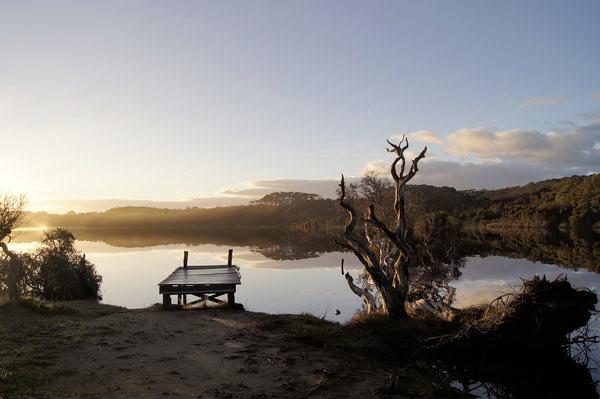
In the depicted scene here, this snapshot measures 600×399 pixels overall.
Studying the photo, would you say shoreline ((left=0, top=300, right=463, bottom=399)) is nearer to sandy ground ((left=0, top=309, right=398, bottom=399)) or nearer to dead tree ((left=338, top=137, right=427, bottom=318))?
sandy ground ((left=0, top=309, right=398, bottom=399))

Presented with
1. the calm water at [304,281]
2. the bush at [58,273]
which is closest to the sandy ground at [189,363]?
the calm water at [304,281]

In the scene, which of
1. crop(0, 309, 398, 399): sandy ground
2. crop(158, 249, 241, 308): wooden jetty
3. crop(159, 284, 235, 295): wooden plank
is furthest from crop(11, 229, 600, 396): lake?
crop(0, 309, 398, 399): sandy ground

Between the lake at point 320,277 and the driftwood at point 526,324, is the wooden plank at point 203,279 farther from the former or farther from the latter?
the driftwood at point 526,324

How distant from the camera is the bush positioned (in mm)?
26109

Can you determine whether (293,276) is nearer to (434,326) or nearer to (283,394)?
(434,326)

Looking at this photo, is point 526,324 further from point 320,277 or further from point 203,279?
point 320,277

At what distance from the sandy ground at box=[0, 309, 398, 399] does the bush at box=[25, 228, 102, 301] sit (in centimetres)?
1085

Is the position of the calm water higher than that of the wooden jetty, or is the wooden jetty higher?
the wooden jetty

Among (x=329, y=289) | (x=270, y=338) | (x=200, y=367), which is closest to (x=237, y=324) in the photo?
(x=270, y=338)

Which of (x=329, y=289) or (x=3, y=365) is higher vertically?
(x=3, y=365)

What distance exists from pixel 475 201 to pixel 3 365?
16107 cm

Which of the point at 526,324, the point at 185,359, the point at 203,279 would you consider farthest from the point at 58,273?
the point at 526,324

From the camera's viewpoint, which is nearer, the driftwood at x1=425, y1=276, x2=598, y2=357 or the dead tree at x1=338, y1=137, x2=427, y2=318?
the driftwood at x1=425, y1=276, x2=598, y2=357

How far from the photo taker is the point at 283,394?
963 centimetres
